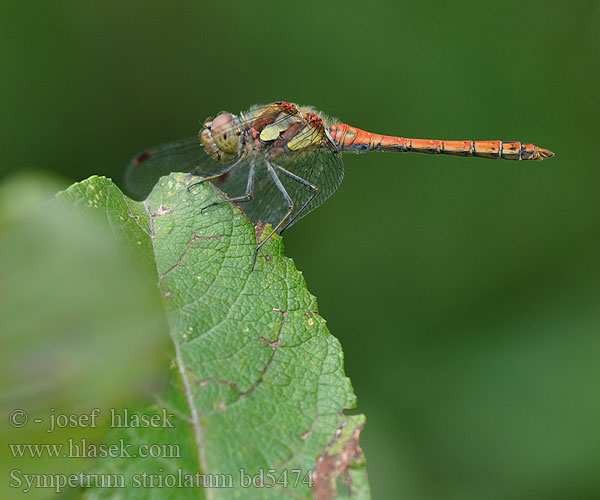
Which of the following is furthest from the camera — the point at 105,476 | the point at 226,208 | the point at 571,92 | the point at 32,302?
the point at 571,92

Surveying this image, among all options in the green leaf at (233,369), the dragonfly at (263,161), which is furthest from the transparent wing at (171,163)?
the green leaf at (233,369)

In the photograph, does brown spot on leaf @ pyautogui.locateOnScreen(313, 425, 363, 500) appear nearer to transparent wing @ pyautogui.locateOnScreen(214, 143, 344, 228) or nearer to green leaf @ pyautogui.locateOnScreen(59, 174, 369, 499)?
green leaf @ pyautogui.locateOnScreen(59, 174, 369, 499)

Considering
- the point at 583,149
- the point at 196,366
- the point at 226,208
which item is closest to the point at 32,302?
the point at 196,366

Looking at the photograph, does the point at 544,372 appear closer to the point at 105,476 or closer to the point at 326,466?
the point at 326,466

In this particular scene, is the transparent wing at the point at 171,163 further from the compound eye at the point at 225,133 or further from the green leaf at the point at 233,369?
the green leaf at the point at 233,369

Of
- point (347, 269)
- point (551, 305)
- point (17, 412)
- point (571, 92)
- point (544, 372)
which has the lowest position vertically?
point (17, 412)

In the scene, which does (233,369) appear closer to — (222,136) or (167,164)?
(222,136)
